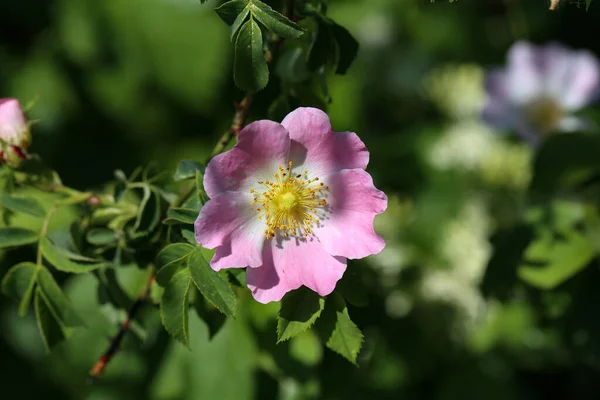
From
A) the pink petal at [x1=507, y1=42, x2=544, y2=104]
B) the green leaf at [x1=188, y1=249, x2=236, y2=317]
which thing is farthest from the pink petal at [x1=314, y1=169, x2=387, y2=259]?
the pink petal at [x1=507, y1=42, x2=544, y2=104]

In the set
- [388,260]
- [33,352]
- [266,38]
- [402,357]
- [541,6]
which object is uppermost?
[266,38]

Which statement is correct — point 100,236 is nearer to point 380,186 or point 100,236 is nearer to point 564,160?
point 564,160

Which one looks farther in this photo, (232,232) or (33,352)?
(33,352)

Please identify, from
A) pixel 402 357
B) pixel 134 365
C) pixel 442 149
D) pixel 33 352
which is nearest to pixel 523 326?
pixel 402 357

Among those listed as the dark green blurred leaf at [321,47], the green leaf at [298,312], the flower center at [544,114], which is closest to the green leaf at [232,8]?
the dark green blurred leaf at [321,47]

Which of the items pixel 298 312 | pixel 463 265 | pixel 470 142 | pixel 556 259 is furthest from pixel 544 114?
pixel 298 312

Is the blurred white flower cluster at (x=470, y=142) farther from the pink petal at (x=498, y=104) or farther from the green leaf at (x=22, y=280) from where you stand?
the green leaf at (x=22, y=280)

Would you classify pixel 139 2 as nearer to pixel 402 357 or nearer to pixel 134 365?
pixel 134 365
